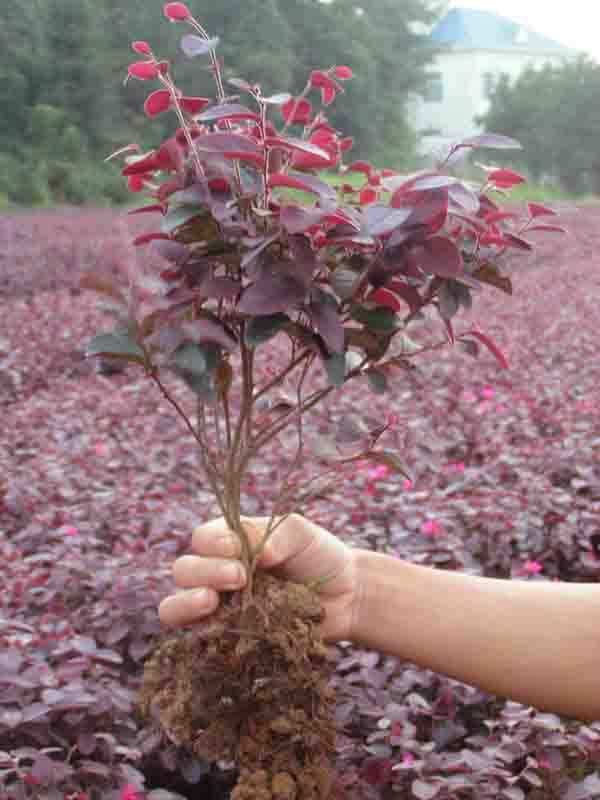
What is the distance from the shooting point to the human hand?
1251 mm

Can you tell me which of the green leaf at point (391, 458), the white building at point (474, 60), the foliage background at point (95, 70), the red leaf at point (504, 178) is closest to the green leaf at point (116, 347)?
the green leaf at point (391, 458)

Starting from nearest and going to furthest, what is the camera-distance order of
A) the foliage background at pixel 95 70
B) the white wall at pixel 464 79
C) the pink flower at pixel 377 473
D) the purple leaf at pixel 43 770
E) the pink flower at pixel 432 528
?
1. the purple leaf at pixel 43 770
2. the pink flower at pixel 432 528
3. the pink flower at pixel 377 473
4. the foliage background at pixel 95 70
5. the white wall at pixel 464 79

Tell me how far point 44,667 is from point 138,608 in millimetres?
270

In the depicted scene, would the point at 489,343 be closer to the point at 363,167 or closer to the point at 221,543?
the point at 363,167

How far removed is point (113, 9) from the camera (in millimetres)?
14023

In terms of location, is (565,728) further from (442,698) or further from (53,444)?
(53,444)

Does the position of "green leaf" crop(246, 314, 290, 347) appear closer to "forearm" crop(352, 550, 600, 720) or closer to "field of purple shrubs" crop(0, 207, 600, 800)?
"field of purple shrubs" crop(0, 207, 600, 800)

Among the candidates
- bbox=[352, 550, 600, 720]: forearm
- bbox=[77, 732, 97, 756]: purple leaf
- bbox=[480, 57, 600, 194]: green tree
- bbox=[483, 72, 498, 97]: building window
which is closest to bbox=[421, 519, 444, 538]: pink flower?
bbox=[352, 550, 600, 720]: forearm

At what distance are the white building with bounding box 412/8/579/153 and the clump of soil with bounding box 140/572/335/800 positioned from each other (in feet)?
101

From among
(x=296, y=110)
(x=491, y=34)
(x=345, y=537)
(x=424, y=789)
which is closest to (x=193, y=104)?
(x=296, y=110)

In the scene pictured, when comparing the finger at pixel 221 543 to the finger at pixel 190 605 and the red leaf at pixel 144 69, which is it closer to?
the finger at pixel 190 605

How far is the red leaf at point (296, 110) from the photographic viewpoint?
1.21 m

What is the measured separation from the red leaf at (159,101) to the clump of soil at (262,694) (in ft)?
1.97

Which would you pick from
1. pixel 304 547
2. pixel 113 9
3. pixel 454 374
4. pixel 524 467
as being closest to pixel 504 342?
pixel 454 374
